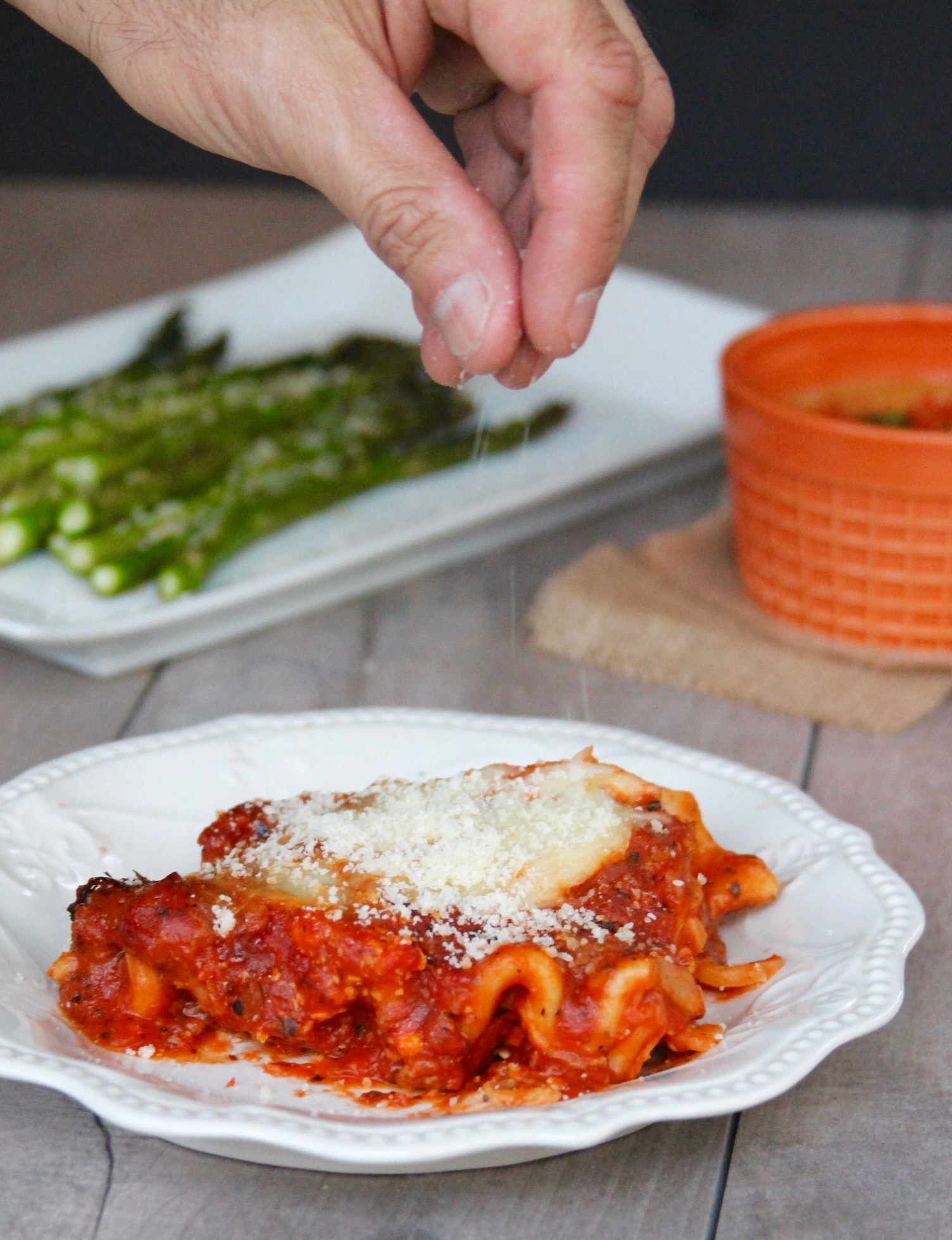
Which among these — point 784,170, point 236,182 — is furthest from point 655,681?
point 236,182

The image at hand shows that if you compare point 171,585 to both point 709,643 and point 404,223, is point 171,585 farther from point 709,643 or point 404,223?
point 404,223

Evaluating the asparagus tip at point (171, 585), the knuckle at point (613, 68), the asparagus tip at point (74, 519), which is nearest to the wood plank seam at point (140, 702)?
the asparagus tip at point (171, 585)

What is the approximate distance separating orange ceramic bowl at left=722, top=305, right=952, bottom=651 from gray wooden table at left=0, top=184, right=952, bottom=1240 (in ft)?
0.82

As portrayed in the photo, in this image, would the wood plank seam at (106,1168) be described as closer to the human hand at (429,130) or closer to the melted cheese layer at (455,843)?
the melted cheese layer at (455,843)

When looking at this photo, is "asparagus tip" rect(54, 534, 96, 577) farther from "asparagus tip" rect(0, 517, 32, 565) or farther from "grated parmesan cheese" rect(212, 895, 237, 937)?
"grated parmesan cheese" rect(212, 895, 237, 937)

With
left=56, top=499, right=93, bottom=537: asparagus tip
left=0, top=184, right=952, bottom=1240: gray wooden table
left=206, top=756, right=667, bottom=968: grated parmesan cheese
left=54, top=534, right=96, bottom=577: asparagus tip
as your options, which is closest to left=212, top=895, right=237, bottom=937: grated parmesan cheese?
left=206, top=756, right=667, bottom=968: grated parmesan cheese

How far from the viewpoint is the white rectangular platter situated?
3.04 meters

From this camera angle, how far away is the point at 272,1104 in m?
1.67

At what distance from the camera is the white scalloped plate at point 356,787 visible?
1.50m

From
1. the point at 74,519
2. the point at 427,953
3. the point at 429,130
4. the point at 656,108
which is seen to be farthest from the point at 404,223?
the point at 74,519

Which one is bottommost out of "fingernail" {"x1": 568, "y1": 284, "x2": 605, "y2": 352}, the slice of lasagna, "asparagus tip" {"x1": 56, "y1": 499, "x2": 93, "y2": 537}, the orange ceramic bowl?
"asparagus tip" {"x1": 56, "y1": 499, "x2": 93, "y2": 537}

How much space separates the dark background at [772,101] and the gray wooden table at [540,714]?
103 centimetres

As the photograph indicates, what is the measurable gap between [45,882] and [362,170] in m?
0.98

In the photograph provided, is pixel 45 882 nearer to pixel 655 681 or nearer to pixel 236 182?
pixel 655 681
